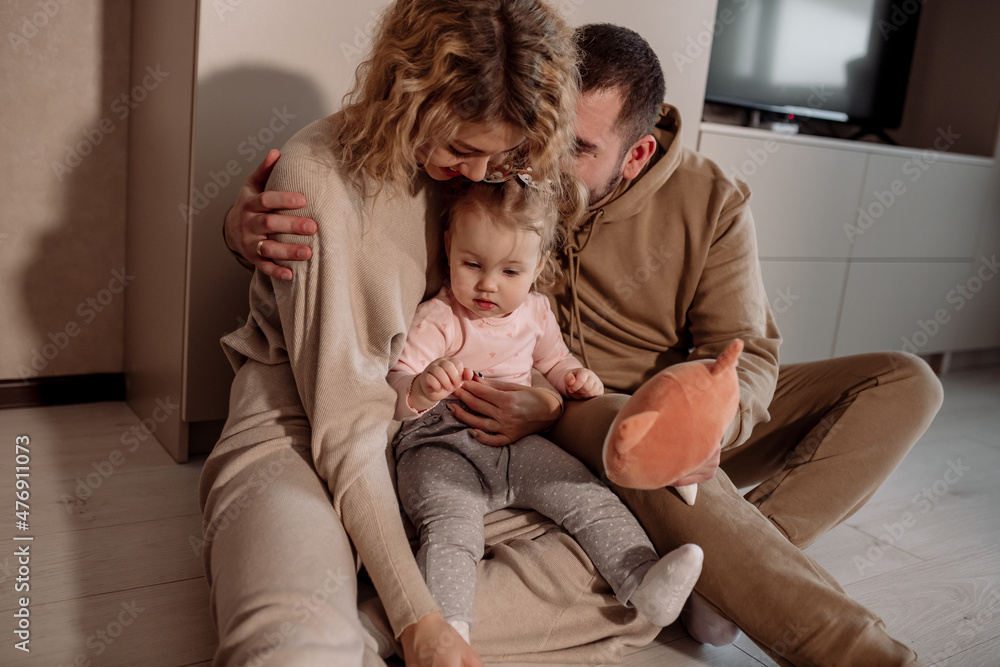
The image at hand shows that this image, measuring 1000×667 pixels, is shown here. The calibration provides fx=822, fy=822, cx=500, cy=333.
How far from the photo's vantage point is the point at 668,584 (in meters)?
0.96

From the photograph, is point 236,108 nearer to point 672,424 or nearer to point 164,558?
point 164,558

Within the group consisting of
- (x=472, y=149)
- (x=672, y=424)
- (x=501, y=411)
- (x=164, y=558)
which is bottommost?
(x=164, y=558)

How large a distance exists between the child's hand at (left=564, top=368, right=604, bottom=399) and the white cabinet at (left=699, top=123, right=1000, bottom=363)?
0.95m

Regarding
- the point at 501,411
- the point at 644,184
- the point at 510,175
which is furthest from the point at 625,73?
the point at 501,411

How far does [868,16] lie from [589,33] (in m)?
1.74

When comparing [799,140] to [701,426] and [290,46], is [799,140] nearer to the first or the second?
[290,46]

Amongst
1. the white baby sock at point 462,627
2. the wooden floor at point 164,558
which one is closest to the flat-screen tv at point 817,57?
the wooden floor at point 164,558

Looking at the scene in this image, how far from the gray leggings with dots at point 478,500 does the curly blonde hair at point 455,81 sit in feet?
1.20

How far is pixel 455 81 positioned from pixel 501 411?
454mm

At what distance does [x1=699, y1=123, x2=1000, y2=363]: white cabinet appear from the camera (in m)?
2.16

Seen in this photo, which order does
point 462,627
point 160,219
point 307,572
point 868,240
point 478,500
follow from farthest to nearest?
point 868,240
point 160,219
point 478,500
point 462,627
point 307,572

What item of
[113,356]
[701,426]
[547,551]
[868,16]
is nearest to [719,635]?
[547,551]

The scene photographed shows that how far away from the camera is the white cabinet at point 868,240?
216 centimetres

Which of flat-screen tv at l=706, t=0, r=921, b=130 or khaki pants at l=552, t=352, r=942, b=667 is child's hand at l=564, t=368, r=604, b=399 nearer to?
khaki pants at l=552, t=352, r=942, b=667
